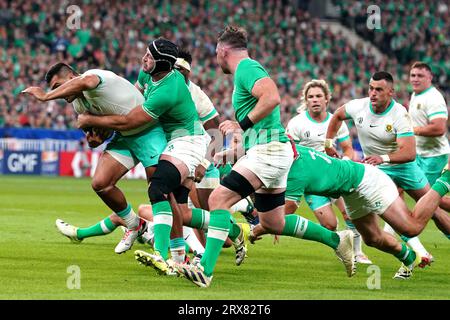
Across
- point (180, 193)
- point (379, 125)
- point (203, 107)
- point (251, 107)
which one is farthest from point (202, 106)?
point (251, 107)

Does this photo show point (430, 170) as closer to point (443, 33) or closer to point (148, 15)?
point (148, 15)

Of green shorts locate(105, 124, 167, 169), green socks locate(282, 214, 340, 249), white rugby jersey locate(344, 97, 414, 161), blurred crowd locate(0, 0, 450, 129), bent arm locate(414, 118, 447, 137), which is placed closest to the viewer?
green socks locate(282, 214, 340, 249)

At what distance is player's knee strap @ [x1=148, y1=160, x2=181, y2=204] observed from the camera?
9.82 meters

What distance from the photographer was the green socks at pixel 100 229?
12.7 metres

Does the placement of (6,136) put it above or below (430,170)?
below

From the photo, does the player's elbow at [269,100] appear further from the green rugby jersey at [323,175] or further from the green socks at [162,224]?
the green socks at [162,224]

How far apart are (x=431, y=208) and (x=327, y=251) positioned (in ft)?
10.4

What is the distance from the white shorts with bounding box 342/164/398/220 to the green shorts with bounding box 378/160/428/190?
251cm

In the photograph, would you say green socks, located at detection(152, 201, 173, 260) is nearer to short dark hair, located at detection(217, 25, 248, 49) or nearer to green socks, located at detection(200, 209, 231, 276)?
green socks, located at detection(200, 209, 231, 276)

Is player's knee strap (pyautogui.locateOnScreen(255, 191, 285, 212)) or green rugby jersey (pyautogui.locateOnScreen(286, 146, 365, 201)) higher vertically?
green rugby jersey (pyautogui.locateOnScreen(286, 146, 365, 201))

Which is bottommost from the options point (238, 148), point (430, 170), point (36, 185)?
point (36, 185)

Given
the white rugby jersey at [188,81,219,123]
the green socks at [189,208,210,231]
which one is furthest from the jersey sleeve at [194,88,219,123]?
the green socks at [189,208,210,231]

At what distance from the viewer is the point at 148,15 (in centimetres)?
3841
